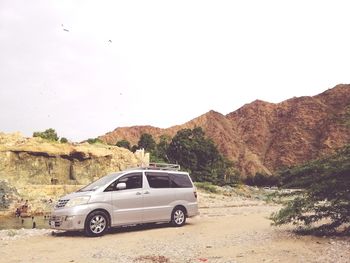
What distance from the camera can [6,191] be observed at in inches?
1209

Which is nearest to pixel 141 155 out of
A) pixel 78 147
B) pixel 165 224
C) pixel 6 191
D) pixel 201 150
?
pixel 78 147

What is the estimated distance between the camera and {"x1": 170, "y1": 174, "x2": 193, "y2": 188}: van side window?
15.3 m

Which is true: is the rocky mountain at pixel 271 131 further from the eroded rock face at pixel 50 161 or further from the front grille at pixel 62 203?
the front grille at pixel 62 203

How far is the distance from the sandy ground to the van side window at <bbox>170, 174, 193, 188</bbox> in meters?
1.90

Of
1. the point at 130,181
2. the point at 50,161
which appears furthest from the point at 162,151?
the point at 130,181

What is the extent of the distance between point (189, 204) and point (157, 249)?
212 inches

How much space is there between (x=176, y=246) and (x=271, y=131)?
6006 inches

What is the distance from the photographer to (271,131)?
159 m

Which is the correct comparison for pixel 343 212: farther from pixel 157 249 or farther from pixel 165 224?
pixel 165 224

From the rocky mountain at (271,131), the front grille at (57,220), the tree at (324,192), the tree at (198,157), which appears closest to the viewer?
the tree at (324,192)

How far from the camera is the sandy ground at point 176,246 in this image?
29.2ft

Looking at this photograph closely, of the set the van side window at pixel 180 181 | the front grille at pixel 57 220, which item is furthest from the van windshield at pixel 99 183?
the van side window at pixel 180 181

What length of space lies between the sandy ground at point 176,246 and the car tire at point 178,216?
3.08ft

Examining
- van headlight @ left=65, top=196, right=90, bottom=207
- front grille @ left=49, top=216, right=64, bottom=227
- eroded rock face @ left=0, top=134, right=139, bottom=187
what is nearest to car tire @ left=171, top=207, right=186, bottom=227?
van headlight @ left=65, top=196, right=90, bottom=207
